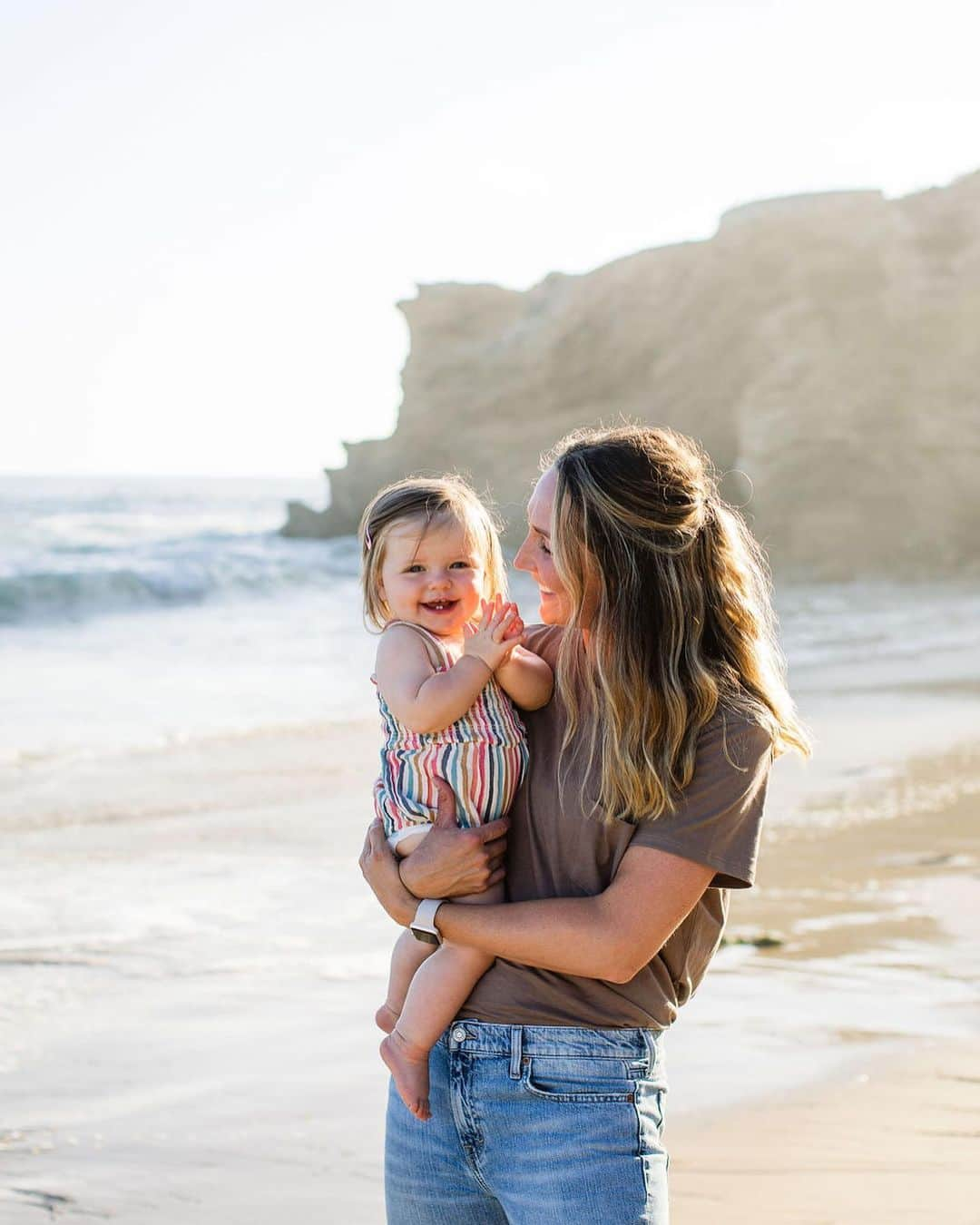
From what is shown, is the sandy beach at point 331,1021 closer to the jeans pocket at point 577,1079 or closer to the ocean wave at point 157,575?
the jeans pocket at point 577,1079

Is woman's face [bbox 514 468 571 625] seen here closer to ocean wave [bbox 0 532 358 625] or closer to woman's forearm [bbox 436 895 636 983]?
woman's forearm [bbox 436 895 636 983]

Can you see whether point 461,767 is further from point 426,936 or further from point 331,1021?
point 331,1021

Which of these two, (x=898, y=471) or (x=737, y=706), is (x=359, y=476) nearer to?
(x=898, y=471)

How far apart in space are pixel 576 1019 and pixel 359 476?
3177 cm

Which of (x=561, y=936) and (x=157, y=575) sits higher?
(x=157, y=575)

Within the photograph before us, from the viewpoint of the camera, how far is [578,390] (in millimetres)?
29750

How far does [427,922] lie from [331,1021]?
2519mm

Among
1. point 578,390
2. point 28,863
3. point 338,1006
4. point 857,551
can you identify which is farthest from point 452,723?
point 578,390

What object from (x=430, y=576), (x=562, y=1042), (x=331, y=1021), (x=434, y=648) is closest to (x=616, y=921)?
(x=562, y=1042)

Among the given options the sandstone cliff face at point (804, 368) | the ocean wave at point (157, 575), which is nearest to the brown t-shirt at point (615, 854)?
the ocean wave at point (157, 575)

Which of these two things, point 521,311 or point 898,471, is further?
point 521,311

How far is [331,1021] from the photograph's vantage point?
14.4 feet

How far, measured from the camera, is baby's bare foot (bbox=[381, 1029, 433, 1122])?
2027mm

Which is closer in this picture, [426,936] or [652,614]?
[652,614]
